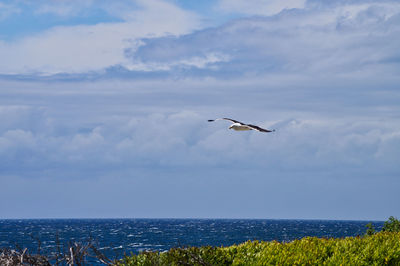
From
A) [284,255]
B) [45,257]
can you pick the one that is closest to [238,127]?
[284,255]

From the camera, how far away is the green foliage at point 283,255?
1281 centimetres

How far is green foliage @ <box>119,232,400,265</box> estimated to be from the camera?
12.8 m

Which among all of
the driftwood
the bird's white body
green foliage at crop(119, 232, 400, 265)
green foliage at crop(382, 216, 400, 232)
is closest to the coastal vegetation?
green foliage at crop(119, 232, 400, 265)

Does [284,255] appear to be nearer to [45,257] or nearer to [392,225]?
[45,257]

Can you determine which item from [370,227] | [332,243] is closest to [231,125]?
[332,243]

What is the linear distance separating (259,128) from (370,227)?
43.4ft

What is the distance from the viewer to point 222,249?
1344cm

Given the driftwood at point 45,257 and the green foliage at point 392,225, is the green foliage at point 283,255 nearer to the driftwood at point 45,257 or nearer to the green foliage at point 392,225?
the driftwood at point 45,257

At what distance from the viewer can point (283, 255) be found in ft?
42.7

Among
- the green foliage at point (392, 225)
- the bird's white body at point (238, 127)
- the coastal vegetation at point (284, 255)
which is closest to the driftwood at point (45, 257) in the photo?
the coastal vegetation at point (284, 255)

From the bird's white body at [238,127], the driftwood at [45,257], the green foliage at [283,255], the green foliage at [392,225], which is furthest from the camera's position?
the green foliage at [392,225]

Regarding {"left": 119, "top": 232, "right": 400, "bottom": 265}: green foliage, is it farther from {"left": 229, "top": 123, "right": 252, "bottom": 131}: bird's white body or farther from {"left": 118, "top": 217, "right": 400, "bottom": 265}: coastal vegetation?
{"left": 229, "top": 123, "right": 252, "bottom": 131}: bird's white body

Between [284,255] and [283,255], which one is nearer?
[284,255]

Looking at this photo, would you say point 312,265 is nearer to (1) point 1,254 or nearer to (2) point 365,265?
(2) point 365,265
